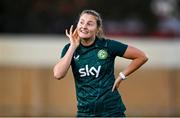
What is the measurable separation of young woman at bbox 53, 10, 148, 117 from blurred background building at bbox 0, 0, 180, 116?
26.2 feet

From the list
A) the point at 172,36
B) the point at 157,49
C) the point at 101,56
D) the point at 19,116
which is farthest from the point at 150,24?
the point at 101,56


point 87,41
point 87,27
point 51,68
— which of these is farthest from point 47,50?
point 87,27

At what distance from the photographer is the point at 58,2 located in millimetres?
21500

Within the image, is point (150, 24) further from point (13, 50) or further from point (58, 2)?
point (13, 50)

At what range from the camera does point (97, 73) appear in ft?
28.4

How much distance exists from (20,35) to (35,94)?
7.41ft

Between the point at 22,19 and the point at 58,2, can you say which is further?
the point at 58,2

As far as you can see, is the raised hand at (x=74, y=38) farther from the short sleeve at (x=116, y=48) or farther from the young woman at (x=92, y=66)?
the short sleeve at (x=116, y=48)

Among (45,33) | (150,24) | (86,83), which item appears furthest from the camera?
(150,24)

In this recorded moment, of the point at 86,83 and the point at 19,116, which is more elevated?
the point at 86,83

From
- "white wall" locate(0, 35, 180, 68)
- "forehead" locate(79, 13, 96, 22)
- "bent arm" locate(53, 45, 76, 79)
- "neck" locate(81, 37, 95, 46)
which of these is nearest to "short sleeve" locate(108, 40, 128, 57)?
"neck" locate(81, 37, 95, 46)

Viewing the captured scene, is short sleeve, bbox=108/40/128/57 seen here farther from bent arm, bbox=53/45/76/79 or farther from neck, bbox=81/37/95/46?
bent arm, bbox=53/45/76/79

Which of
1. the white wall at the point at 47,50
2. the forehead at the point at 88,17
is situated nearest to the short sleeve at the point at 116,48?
the forehead at the point at 88,17

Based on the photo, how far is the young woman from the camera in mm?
8664
